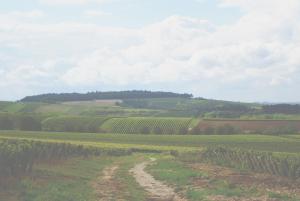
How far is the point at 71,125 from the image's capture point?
465 feet

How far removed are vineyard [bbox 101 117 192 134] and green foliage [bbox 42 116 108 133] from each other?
7.79 feet

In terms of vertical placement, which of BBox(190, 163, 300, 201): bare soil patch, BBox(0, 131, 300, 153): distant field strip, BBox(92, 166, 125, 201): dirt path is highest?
BBox(190, 163, 300, 201): bare soil patch

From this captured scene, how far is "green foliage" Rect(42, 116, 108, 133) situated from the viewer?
140 metres

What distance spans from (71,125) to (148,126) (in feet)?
62.3

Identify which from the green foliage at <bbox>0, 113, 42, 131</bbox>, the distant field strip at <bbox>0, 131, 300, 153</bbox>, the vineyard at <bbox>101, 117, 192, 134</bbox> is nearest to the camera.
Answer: the distant field strip at <bbox>0, 131, 300, 153</bbox>

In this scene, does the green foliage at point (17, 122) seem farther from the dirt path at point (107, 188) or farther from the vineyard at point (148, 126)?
the dirt path at point (107, 188)

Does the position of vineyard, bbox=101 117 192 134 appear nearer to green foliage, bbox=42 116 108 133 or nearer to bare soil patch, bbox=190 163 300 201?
green foliage, bbox=42 116 108 133

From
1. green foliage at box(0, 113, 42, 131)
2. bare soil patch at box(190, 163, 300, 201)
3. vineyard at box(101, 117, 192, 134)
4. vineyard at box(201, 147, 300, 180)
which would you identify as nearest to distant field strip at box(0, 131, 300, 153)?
vineyard at box(101, 117, 192, 134)

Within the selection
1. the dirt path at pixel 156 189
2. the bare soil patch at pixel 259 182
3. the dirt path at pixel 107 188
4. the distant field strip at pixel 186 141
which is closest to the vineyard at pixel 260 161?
the bare soil patch at pixel 259 182

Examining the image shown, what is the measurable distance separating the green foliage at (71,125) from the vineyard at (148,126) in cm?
238

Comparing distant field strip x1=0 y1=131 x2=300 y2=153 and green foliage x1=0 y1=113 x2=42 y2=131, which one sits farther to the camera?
green foliage x1=0 y1=113 x2=42 y2=131

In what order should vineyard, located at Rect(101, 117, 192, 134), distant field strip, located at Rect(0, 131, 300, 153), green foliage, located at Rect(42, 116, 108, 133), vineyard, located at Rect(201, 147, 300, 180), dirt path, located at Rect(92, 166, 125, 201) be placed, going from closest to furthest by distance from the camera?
dirt path, located at Rect(92, 166, 125, 201) < vineyard, located at Rect(201, 147, 300, 180) < distant field strip, located at Rect(0, 131, 300, 153) < vineyard, located at Rect(101, 117, 192, 134) < green foliage, located at Rect(42, 116, 108, 133)

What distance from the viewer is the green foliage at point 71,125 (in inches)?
5527

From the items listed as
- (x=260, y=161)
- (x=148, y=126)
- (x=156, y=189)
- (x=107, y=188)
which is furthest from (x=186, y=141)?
(x=107, y=188)
